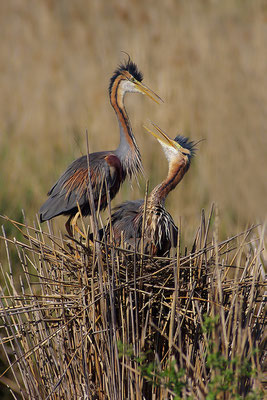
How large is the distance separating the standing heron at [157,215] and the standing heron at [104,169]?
41 cm

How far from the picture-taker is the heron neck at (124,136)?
126 inches

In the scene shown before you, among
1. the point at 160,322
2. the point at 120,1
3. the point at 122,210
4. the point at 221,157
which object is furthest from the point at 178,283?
the point at 120,1

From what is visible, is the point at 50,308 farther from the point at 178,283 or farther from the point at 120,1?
the point at 120,1

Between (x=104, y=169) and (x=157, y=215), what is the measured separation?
67cm

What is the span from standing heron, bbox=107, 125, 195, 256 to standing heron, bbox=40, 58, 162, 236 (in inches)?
16.1

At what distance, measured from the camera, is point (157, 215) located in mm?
2604

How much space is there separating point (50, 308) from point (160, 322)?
1.20 feet

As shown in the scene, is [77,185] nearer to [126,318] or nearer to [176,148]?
[176,148]

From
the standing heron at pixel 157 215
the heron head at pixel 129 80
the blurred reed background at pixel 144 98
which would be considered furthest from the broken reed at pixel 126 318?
the blurred reed background at pixel 144 98

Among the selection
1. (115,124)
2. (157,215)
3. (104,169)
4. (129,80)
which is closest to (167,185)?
(157,215)

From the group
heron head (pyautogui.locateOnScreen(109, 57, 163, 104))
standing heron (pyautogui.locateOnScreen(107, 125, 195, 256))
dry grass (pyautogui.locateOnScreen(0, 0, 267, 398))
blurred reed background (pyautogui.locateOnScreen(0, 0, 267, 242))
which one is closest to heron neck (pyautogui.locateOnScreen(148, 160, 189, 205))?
standing heron (pyautogui.locateOnScreen(107, 125, 195, 256))

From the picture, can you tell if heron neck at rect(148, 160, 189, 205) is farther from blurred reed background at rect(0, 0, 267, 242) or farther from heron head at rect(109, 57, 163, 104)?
blurred reed background at rect(0, 0, 267, 242)

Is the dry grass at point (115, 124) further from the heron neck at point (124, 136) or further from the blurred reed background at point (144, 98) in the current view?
the heron neck at point (124, 136)

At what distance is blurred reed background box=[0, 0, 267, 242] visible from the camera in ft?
15.9
